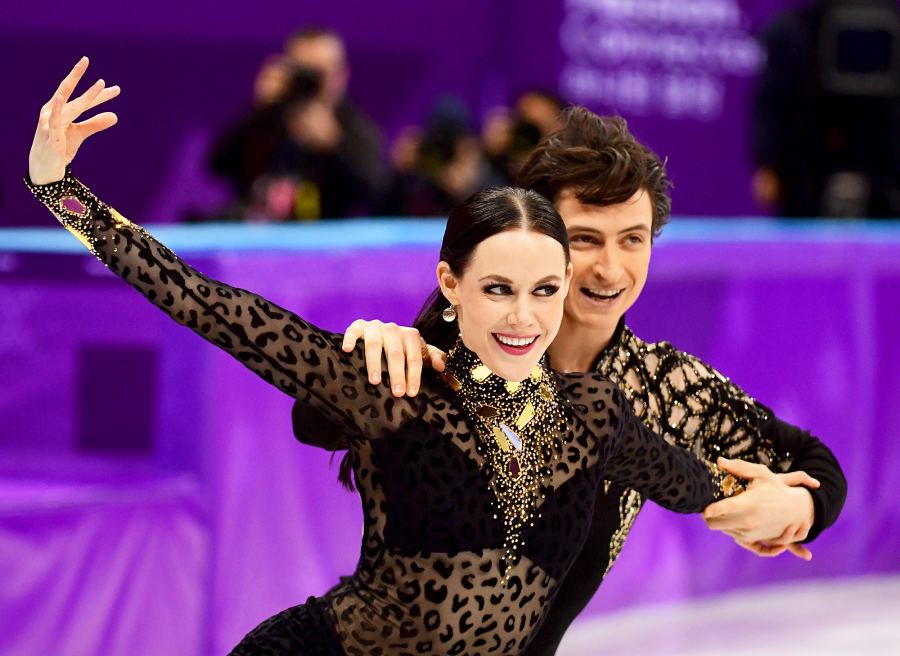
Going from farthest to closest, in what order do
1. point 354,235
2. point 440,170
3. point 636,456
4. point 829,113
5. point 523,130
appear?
point 523,130
point 440,170
point 829,113
point 354,235
point 636,456

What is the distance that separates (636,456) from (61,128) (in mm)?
967

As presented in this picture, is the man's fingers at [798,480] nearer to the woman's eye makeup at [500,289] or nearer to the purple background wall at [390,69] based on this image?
the woman's eye makeup at [500,289]

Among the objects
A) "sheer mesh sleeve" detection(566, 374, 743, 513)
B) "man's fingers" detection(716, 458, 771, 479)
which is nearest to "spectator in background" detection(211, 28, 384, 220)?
"man's fingers" detection(716, 458, 771, 479)

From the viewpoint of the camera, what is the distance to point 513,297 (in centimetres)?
213

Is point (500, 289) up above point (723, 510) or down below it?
above

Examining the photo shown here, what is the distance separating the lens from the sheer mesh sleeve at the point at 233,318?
203 centimetres

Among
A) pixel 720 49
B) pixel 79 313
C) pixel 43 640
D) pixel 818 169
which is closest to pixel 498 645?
pixel 43 640

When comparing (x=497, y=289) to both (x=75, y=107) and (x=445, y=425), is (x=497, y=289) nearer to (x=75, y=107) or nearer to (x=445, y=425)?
(x=445, y=425)

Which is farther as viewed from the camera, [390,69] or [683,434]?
[390,69]

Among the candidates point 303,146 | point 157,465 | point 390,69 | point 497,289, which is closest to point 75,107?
point 497,289

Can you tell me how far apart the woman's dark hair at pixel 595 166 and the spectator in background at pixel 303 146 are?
326cm

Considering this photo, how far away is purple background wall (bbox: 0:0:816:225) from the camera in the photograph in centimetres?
712

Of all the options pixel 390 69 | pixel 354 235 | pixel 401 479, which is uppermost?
pixel 390 69

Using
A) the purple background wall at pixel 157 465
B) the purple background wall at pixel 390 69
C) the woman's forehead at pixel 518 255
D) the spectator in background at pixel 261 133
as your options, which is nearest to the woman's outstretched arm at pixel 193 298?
the woman's forehead at pixel 518 255
